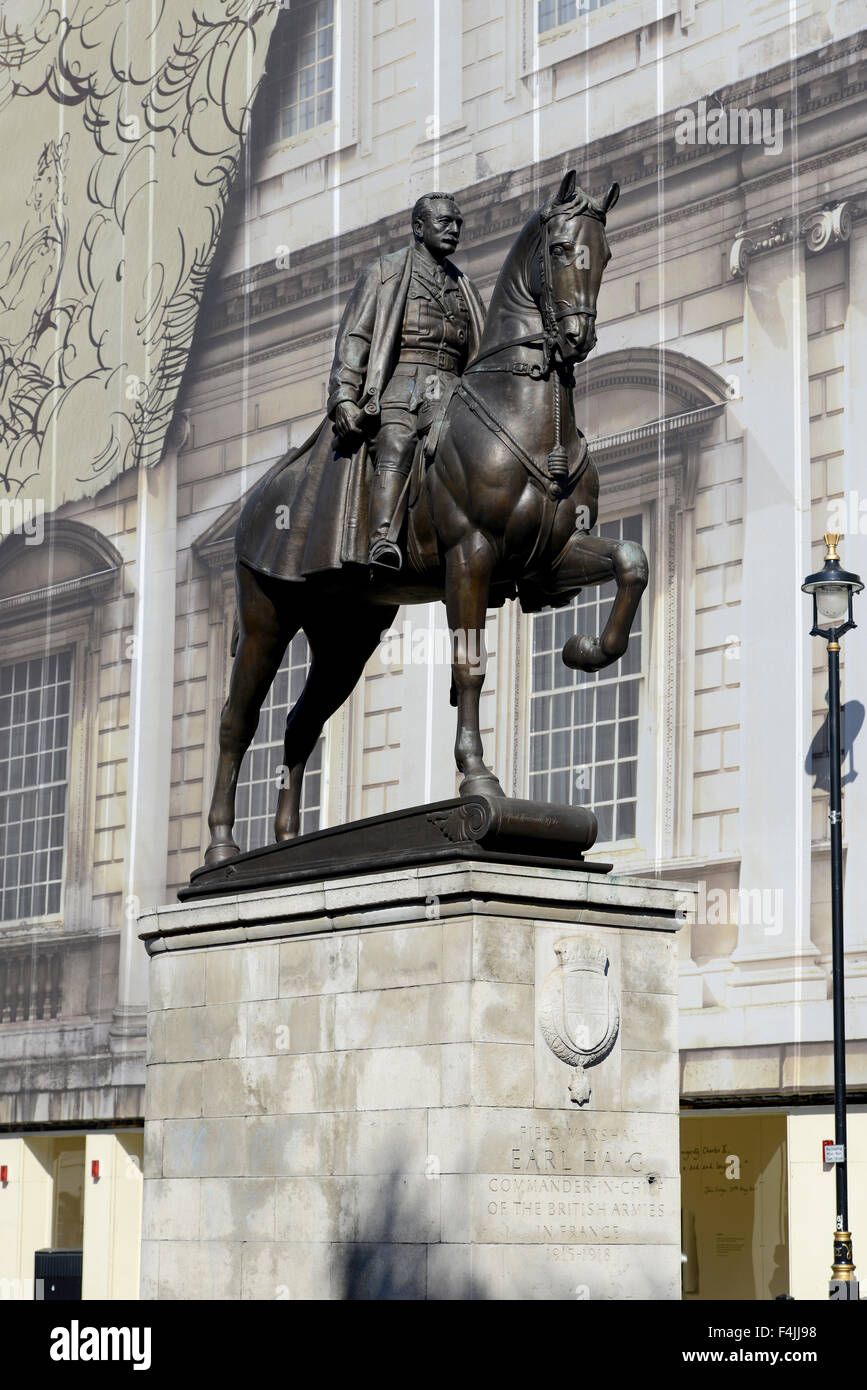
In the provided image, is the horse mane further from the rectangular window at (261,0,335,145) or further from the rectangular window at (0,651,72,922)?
the rectangular window at (0,651,72,922)

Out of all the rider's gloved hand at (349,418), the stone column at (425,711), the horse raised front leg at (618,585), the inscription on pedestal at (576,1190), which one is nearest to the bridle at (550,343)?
the horse raised front leg at (618,585)

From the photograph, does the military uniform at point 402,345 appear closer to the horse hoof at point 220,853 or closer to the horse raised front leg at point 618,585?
the horse raised front leg at point 618,585

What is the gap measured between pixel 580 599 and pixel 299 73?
8358mm

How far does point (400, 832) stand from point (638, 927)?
1.26 meters

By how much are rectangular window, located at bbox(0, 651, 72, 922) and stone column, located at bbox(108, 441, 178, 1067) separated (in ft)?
5.12

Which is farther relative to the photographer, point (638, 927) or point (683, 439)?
point (683, 439)

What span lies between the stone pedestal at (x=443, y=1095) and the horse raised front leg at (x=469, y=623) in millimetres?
860

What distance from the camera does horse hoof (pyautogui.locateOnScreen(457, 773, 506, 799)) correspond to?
11.1 m

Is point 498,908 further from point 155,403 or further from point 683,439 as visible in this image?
point 155,403

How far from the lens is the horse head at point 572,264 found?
11.2 m
